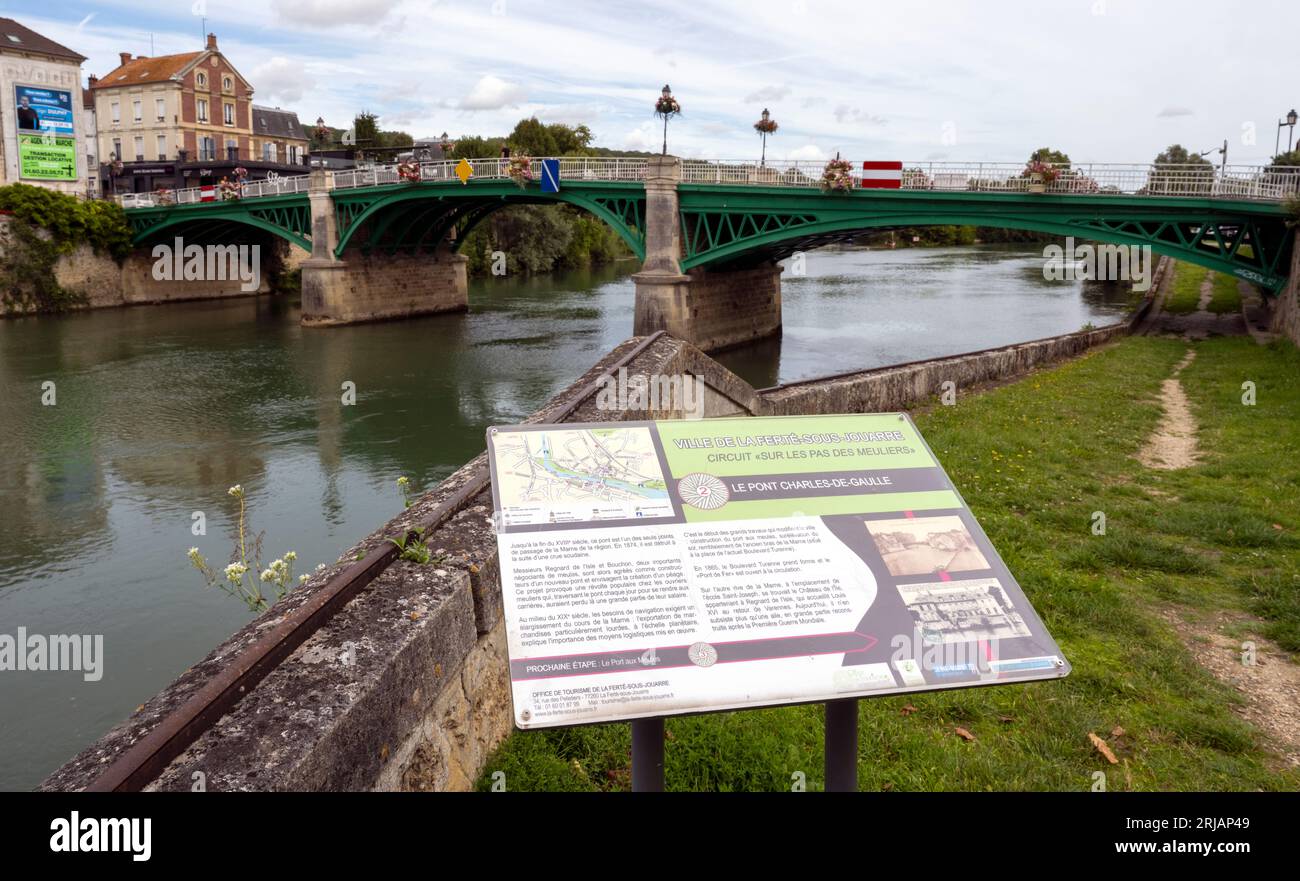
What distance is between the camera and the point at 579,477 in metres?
3.42

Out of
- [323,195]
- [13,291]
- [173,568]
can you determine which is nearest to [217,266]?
[13,291]

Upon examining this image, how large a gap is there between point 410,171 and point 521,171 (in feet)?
20.0

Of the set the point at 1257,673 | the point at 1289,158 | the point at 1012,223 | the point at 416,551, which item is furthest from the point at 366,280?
the point at 1289,158

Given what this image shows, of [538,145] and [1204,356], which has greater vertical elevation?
[538,145]

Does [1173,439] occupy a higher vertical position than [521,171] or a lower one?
lower

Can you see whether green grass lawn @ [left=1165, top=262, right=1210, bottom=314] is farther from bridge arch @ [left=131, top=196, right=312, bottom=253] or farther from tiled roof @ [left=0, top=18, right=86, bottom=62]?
tiled roof @ [left=0, top=18, right=86, bottom=62]

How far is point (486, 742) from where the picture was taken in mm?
4418

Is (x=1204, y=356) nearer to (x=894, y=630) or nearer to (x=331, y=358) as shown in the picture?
(x=894, y=630)

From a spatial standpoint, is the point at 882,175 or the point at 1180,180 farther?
the point at 882,175

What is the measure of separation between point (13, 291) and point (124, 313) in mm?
4695

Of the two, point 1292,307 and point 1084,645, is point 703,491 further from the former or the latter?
point 1292,307

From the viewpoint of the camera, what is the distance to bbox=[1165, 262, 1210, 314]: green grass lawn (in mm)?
32875

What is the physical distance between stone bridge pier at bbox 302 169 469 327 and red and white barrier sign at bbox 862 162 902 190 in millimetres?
22825
